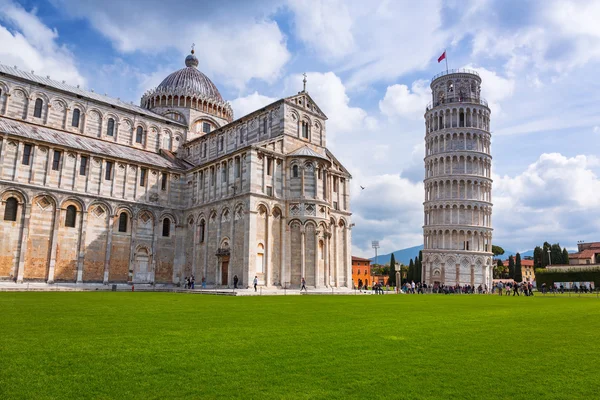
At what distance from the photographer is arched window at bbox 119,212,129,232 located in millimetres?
41000

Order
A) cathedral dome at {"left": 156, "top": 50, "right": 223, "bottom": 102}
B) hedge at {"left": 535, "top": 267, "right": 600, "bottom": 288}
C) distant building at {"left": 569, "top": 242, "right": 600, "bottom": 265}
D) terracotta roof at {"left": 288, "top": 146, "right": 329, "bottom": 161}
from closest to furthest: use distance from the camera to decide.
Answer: terracotta roof at {"left": 288, "top": 146, "right": 329, "bottom": 161} < cathedral dome at {"left": 156, "top": 50, "right": 223, "bottom": 102} < hedge at {"left": 535, "top": 267, "right": 600, "bottom": 288} < distant building at {"left": 569, "top": 242, "right": 600, "bottom": 265}

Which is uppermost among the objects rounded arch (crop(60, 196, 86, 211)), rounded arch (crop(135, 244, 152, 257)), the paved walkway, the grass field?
rounded arch (crop(60, 196, 86, 211))

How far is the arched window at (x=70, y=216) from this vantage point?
3778 cm

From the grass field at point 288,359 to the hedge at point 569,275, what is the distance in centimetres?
5401

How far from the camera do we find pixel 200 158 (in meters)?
49.3

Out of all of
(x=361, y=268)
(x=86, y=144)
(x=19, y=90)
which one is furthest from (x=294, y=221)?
(x=361, y=268)

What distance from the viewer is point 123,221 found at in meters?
41.2

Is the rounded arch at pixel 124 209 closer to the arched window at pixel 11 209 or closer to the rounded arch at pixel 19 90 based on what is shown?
the arched window at pixel 11 209

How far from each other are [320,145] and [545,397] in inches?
1547

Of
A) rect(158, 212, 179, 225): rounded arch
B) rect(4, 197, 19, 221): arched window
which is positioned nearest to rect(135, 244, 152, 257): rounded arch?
Answer: rect(158, 212, 179, 225): rounded arch

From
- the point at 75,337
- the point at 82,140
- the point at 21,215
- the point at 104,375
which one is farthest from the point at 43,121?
the point at 104,375

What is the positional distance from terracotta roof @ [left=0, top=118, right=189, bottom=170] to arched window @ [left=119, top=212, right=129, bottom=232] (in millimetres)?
5201

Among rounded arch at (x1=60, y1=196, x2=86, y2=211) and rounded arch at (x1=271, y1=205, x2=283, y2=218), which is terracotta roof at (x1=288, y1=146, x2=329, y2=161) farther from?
rounded arch at (x1=60, y1=196, x2=86, y2=211)

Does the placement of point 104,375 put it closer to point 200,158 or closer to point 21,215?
point 21,215
